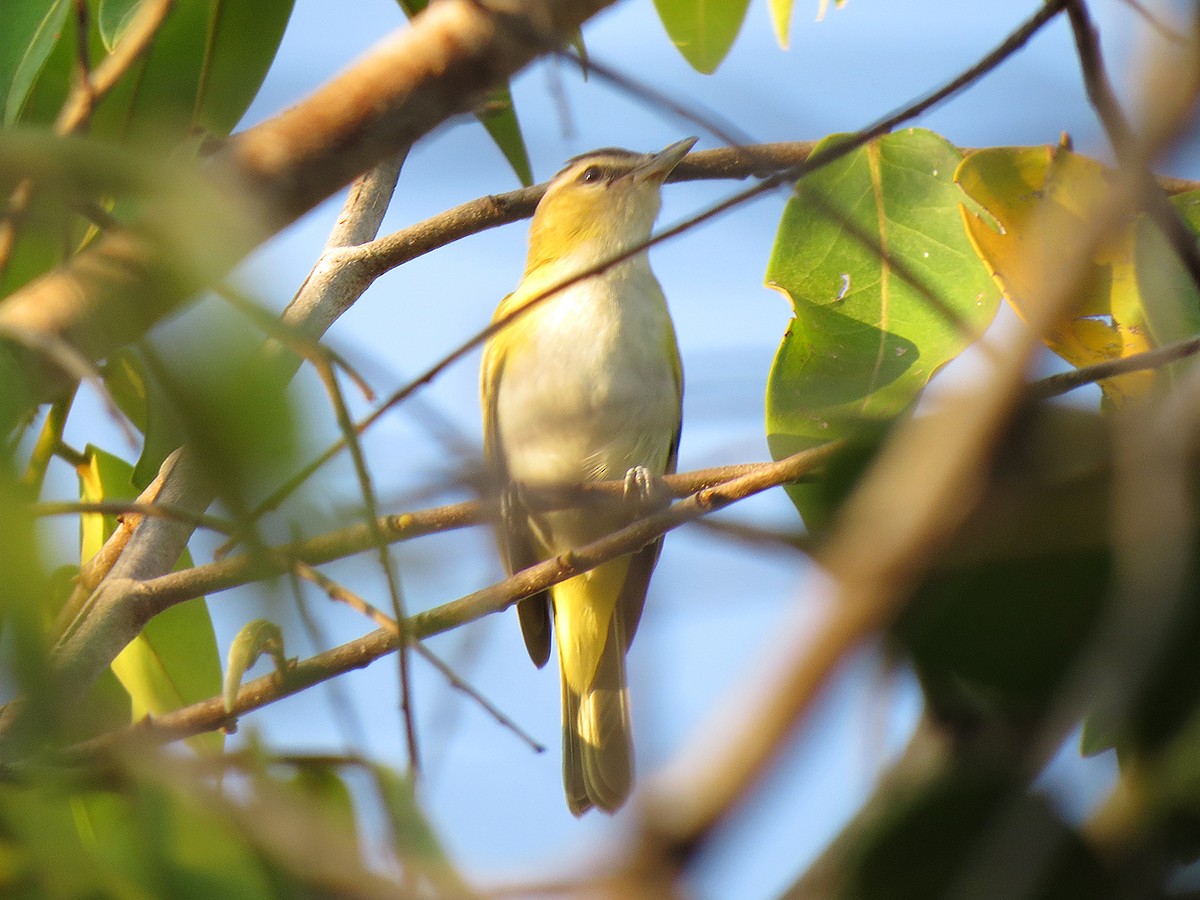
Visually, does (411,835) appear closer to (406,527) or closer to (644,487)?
(406,527)

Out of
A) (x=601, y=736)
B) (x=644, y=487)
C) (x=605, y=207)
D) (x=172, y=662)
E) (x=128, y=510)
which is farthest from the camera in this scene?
(x=605, y=207)

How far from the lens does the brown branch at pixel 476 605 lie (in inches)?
65.8

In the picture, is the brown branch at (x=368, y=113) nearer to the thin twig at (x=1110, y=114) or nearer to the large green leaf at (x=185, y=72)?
the thin twig at (x=1110, y=114)

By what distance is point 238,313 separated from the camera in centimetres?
75

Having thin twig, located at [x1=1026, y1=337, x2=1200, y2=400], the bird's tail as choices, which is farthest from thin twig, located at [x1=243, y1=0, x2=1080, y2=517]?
the bird's tail

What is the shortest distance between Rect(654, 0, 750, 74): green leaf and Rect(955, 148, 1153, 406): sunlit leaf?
0.51m

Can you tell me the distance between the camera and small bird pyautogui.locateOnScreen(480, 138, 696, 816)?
402 centimetres

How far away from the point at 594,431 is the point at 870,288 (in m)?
1.59

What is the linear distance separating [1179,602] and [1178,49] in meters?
0.34

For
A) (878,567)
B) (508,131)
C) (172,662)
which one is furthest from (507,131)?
→ (878,567)

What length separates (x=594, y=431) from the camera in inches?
156

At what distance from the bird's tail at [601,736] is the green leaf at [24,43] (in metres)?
2.59

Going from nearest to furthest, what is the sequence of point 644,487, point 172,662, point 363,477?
point 363,477
point 172,662
point 644,487

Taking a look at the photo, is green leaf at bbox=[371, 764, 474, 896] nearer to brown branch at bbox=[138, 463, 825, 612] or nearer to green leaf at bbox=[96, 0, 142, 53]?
brown branch at bbox=[138, 463, 825, 612]
